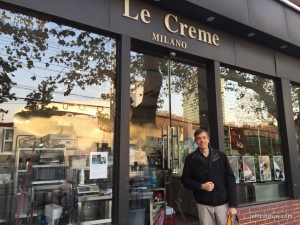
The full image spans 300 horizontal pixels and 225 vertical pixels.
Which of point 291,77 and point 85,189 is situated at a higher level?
point 291,77

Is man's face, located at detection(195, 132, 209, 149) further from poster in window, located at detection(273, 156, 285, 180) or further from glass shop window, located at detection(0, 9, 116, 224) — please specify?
poster in window, located at detection(273, 156, 285, 180)

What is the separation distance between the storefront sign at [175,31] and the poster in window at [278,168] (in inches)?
106

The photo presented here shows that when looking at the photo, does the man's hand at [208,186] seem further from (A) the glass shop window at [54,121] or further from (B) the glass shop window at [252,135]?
(B) the glass shop window at [252,135]

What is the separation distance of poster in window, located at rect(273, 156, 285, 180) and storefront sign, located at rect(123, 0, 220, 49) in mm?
2692

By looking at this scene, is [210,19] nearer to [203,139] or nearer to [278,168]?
[203,139]

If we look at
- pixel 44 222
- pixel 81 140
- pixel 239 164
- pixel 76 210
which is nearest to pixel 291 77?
pixel 239 164

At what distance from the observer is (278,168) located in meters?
5.62

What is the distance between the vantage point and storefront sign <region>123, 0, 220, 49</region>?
4059mm

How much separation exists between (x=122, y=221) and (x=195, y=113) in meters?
2.67

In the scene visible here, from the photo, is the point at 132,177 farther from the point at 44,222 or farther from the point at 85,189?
the point at 44,222

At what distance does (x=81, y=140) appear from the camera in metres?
4.68

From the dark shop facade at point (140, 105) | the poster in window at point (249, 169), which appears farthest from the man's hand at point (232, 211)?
the poster in window at point (249, 169)

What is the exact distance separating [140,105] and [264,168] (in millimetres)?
3002

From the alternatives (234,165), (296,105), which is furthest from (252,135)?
(296,105)
